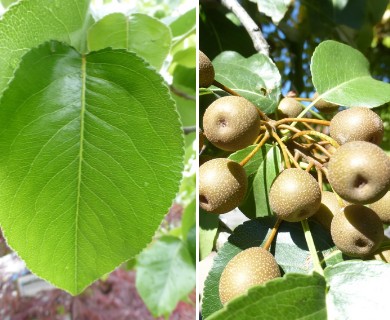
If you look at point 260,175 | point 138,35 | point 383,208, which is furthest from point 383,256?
point 138,35

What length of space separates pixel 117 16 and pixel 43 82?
352 mm

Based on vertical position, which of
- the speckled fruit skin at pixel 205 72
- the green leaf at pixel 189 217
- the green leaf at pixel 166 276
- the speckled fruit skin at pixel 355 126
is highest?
the speckled fruit skin at pixel 205 72

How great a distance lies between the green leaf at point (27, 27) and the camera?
70 centimetres

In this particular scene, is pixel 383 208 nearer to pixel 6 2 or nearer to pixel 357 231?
pixel 357 231

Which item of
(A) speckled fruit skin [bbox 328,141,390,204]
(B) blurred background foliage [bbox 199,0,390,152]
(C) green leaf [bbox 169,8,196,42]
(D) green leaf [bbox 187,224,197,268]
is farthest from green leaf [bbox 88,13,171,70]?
(D) green leaf [bbox 187,224,197,268]

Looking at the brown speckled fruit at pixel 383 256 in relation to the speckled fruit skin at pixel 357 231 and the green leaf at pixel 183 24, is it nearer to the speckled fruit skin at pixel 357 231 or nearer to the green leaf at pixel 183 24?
the speckled fruit skin at pixel 357 231

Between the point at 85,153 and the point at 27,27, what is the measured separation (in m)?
0.17

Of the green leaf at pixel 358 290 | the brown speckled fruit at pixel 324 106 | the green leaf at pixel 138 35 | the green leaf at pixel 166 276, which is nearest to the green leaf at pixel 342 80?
the brown speckled fruit at pixel 324 106

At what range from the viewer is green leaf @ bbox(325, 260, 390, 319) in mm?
514

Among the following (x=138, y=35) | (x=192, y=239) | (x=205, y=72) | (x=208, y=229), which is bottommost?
(x=192, y=239)

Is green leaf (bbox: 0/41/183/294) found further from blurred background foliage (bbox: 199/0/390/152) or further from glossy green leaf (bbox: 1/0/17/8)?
glossy green leaf (bbox: 1/0/17/8)

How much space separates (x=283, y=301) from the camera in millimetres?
482

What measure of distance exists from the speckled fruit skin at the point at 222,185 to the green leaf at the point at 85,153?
0.06 m

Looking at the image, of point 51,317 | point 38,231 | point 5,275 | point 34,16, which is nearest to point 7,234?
point 38,231
